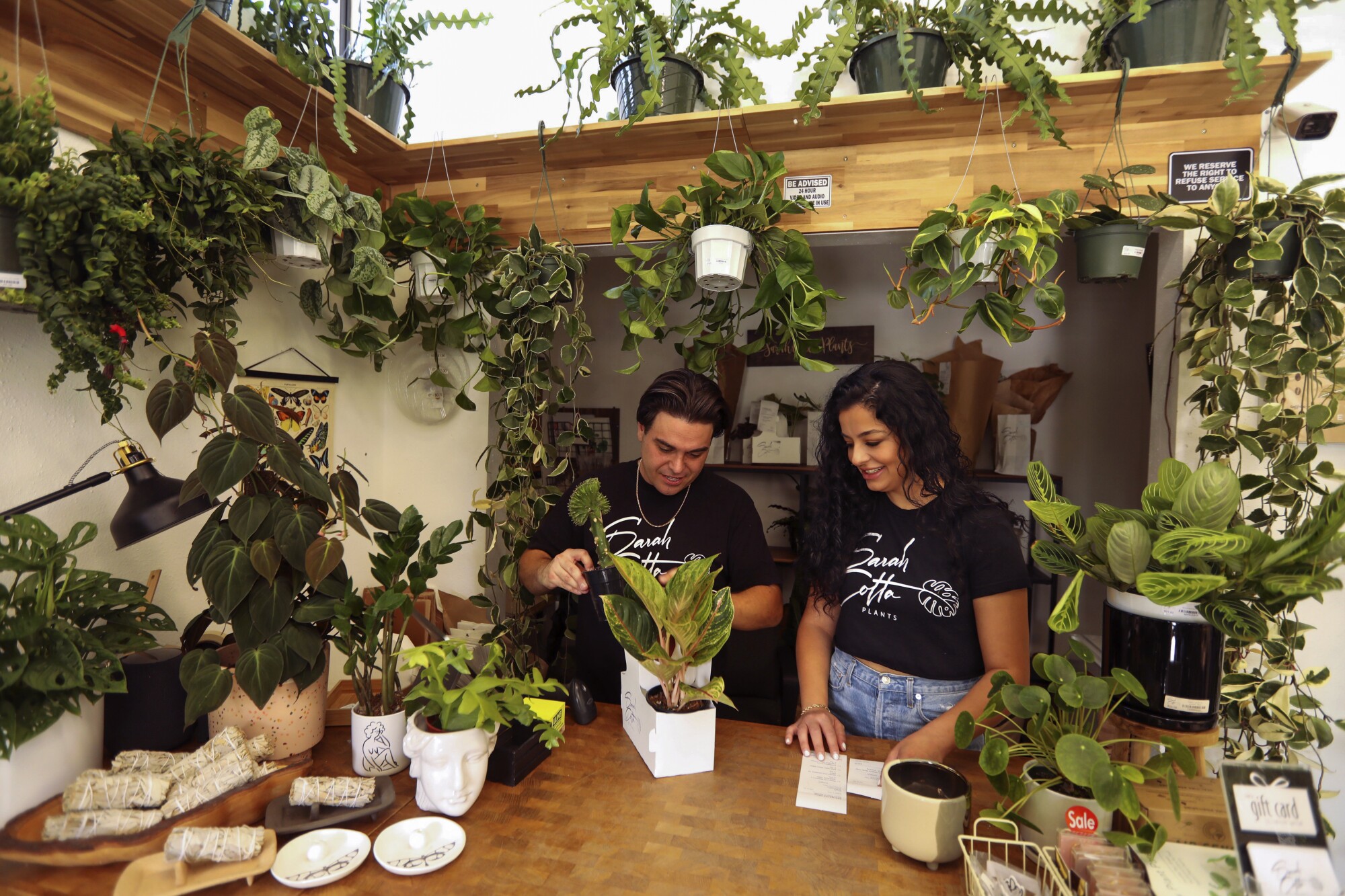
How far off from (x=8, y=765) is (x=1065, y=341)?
446 centimetres

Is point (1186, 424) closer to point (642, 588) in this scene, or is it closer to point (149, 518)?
point (642, 588)

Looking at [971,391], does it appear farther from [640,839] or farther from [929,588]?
[640,839]

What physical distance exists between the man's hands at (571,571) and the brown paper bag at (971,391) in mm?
2723

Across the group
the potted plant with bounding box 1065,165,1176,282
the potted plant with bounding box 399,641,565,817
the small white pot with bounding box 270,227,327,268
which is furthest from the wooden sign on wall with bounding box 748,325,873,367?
the potted plant with bounding box 399,641,565,817

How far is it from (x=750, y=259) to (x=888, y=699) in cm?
126

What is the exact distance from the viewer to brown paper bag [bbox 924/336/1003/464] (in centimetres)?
366

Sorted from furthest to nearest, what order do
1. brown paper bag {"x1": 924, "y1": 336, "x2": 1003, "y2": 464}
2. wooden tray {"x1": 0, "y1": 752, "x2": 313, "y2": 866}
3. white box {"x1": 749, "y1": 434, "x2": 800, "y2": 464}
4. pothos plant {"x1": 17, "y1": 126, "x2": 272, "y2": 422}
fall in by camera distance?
white box {"x1": 749, "y1": 434, "x2": 800, "y2": 464}, brown paper bag {"x1": 924, "y1": 336, "x2": 1003, "y2": 464}, pothos plant {"x1": 17, "y1": 126, "x2": 272, "y2": 422}, wooden tray {"x1": 0, "y1": 752, "x2": 313, "y2": 866}

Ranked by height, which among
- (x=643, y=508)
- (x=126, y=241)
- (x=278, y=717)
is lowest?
(x=278, y=717)

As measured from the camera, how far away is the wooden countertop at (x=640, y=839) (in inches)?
41.5

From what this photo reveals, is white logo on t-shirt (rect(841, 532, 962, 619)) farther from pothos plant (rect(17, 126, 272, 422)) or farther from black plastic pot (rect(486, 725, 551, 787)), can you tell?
pothos plant (rect(17, 126, 272, 422))

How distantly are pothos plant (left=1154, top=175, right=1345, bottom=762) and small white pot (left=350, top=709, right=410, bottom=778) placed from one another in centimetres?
174

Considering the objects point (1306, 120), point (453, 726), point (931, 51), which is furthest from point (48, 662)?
point (1306, 120)

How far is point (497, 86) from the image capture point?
238cm

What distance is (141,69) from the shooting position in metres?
1.48
